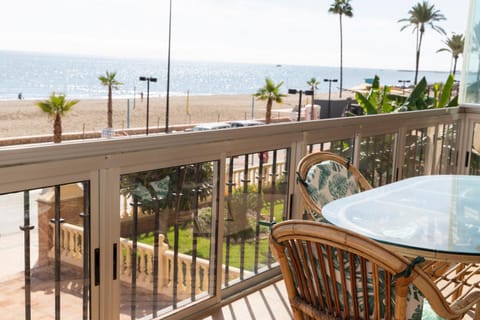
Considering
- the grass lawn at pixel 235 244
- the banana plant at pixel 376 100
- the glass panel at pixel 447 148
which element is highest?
the banana plant at pixel 376 100

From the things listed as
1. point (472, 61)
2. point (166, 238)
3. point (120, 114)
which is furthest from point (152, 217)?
point (120, 114)

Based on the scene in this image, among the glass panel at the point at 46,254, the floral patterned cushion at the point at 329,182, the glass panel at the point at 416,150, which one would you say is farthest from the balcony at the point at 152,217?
the glass panel at the point at 416,150

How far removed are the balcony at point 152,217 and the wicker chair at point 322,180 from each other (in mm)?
349

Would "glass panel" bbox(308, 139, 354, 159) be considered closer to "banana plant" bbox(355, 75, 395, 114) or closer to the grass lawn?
the grass lawn

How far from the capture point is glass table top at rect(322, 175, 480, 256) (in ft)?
5.58

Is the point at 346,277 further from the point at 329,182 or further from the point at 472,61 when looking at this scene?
the point at 472,61

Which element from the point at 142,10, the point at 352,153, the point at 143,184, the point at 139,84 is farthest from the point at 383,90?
the point at 139,84

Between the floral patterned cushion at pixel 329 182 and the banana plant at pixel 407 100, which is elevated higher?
the banana plant at pixel 407 100

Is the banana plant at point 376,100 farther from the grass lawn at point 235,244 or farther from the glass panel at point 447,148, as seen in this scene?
the grass lawn at point 235,244

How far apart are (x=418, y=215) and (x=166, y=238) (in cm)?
99

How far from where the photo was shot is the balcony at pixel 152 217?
5.65ft

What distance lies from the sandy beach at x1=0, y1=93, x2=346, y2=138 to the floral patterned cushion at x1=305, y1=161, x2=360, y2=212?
31.2 meters

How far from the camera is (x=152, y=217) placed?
215cm

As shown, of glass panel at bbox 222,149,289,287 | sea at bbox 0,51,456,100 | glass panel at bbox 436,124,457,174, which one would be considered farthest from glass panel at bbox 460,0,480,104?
sea at bbox 0,51,456,100
